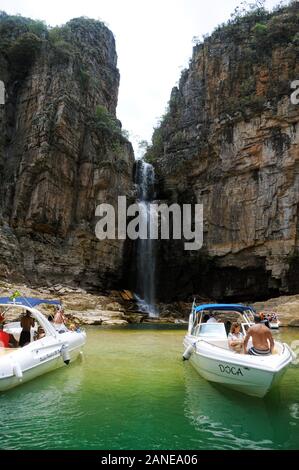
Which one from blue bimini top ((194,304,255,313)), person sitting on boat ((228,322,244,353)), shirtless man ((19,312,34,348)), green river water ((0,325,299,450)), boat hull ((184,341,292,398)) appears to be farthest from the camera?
blue bimini top ((194,304,255,313))

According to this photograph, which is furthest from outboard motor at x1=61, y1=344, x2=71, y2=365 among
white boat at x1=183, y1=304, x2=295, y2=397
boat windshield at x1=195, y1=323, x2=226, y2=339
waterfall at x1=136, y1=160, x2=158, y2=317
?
waterfall at x1=136, y1=160, x2=158, y2=317

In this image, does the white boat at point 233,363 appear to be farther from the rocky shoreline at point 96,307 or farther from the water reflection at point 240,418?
the rocky shoreline at point 96,307

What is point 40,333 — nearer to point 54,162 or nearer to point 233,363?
point 233,363

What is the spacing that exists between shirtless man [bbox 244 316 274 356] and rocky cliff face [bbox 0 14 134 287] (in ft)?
88.8

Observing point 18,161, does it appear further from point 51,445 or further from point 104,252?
point 51,445

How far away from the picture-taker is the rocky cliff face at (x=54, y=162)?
35.8 m

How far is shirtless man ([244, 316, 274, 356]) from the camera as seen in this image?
7855 mm

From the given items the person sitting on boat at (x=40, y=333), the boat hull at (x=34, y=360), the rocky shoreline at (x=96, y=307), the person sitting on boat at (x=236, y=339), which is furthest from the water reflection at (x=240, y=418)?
the rocky shoreline at (x=96, y=307)

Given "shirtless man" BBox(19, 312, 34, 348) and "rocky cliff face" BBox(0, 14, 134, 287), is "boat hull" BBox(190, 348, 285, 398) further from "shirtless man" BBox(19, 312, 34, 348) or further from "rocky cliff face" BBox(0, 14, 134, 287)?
"rocky cliff face" BBox(0, 14, 134, 287)

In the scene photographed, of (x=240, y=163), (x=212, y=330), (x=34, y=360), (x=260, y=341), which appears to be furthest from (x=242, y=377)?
(x=240, y=163)

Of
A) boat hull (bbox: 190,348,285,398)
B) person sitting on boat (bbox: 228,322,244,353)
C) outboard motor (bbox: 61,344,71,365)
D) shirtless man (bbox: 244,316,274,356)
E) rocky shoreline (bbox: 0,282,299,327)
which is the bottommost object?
rocky shoreline (bbox: 0,282,299,327)

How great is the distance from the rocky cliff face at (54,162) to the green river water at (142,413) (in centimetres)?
2469
